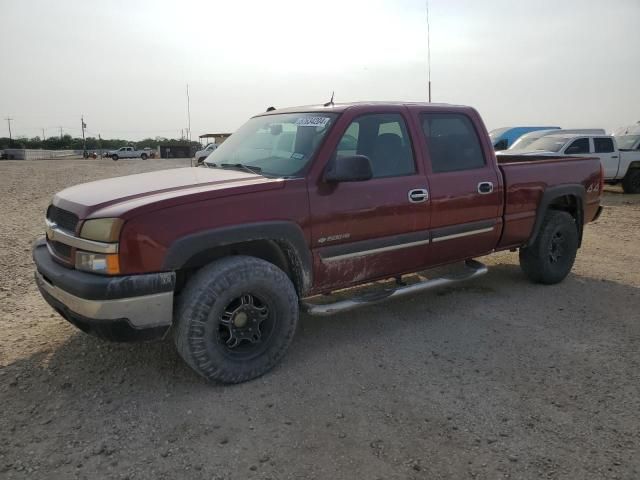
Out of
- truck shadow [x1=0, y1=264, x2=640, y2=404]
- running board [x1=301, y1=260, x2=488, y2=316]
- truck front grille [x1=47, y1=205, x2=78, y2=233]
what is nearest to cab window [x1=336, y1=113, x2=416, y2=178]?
running board [x1=301, y1=260, x2=488, y2=316]

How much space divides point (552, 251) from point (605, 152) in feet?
36.3

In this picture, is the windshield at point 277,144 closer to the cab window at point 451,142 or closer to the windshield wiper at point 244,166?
the windshield wiper at point 244,166

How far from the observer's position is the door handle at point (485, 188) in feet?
15.0

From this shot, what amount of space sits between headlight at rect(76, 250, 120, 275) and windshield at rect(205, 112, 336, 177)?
1285 millimetres

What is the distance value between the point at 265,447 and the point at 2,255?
17.5ft

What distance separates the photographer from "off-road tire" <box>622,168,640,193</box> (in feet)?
49.9

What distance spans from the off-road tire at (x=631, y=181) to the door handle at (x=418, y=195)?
13759mm

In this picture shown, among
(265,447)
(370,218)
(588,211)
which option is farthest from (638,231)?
(265,447)

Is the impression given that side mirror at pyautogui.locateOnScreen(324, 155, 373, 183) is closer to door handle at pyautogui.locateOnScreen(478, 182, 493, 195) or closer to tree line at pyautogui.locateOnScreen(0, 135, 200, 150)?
door handle at pyautogui.locateOnScreen(478, 182, 493, 195)

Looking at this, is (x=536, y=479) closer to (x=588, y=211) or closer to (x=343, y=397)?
(x=343, y=397)

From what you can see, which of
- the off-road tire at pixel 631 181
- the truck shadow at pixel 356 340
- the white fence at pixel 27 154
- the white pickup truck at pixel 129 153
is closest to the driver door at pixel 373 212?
the truck shadow at pixel 356 340

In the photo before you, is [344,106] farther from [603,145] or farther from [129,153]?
[129,153]

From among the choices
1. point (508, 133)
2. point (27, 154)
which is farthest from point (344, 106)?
point (27, 154)

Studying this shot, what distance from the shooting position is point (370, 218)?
12.6 feet
